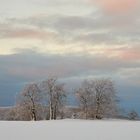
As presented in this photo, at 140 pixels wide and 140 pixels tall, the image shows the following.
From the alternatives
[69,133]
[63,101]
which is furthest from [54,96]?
[69,133]

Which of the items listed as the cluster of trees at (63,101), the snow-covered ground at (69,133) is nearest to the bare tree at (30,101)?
the cluster of trees at (63,101)

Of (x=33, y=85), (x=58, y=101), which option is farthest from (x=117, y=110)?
(x=33, y=85)

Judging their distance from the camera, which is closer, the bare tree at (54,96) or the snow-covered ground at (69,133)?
the snow-covered ground at (69,133)

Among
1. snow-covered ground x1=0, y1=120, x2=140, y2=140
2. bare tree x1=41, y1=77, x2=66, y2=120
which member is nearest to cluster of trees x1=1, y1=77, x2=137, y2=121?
bare tree x1=41, y1=77, x2=66, y2=120

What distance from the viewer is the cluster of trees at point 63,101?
197 ft

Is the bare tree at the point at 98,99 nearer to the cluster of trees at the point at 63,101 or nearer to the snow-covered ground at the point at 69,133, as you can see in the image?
the cluster of trees at the point at 63,101

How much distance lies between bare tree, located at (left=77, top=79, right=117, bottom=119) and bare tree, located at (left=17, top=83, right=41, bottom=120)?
241 inches

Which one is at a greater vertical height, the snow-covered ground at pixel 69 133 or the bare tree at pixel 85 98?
the bare tree at pixel 85 98

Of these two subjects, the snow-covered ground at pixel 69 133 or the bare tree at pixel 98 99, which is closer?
the snow-covered ground at pixel 69 133

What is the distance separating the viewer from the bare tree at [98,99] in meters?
59.6

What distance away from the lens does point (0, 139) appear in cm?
2036

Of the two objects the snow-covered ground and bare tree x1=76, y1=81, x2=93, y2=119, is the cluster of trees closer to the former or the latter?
bare tree x1=76, y1=81, x2=93, y2=119

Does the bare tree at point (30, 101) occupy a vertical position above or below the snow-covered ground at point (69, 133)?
above

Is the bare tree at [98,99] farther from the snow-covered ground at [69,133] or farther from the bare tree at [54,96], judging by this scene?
the snow-covered ground at [69,133]
